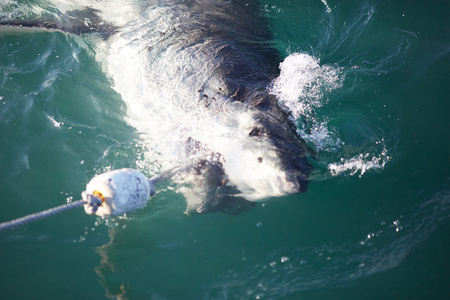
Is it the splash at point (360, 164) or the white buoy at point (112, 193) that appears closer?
the white buoy at point (112, 193)

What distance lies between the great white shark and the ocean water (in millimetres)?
154

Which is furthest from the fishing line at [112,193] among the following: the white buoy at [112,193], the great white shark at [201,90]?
the great white shark at [201,90]

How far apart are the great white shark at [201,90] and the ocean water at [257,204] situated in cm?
15

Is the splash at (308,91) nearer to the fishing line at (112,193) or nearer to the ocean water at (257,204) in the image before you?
the ocean water at (257,204)

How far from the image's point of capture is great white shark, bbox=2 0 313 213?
3.82 meters

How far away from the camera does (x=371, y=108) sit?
5.13 m

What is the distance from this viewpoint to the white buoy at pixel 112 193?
297 centimetres

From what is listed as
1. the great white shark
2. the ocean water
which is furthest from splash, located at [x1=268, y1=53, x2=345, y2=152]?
the great white shark

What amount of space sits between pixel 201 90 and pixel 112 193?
1.94 metres

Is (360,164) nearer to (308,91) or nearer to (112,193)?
(308,91)

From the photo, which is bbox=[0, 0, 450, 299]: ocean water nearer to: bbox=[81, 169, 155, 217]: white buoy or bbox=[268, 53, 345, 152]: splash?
bbox=[268, 53, 345, 152]: splash

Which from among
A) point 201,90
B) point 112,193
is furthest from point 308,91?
point 112,193

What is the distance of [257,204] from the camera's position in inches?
158

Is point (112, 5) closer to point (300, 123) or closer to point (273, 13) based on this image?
point (273, 13)
